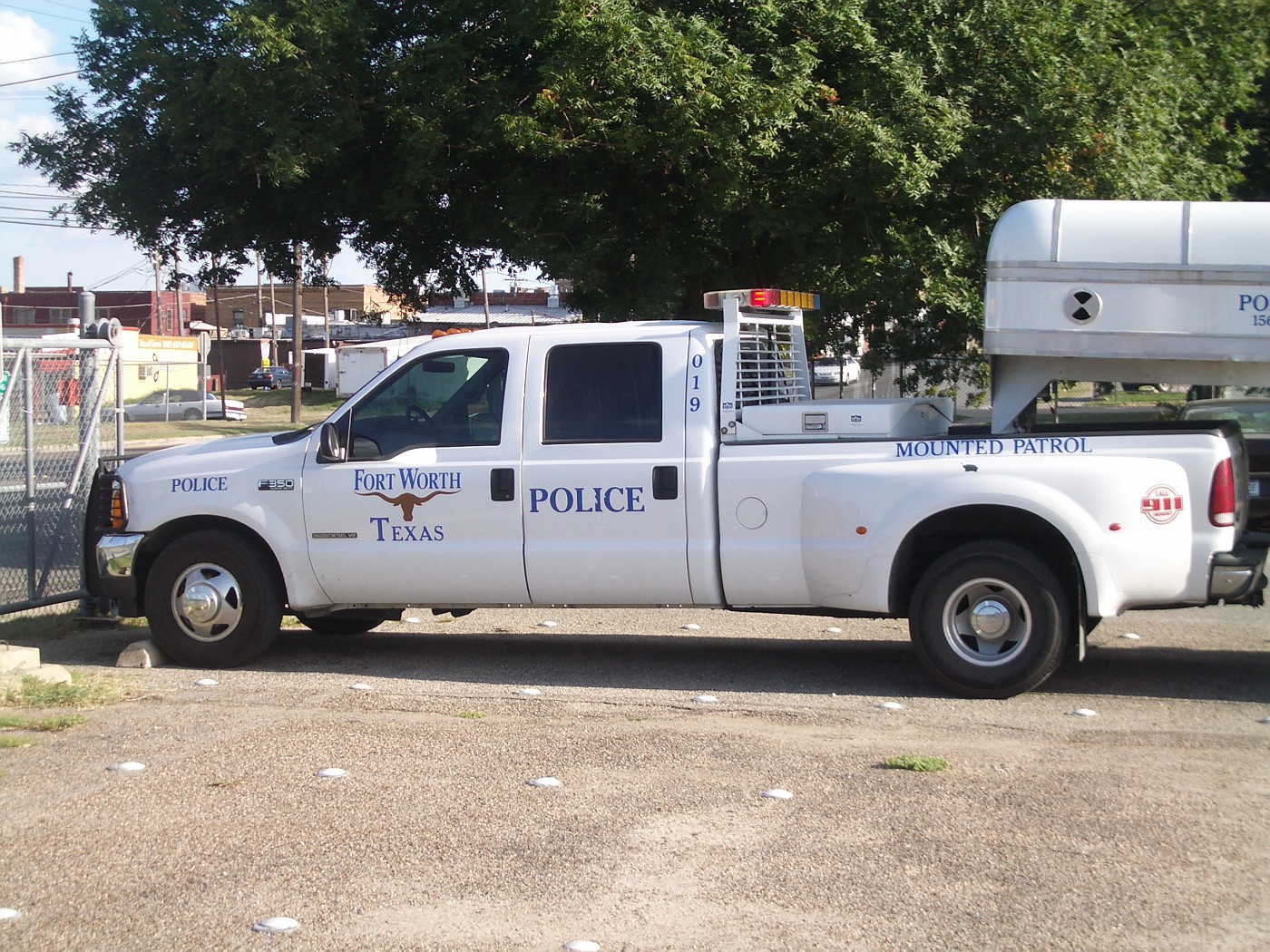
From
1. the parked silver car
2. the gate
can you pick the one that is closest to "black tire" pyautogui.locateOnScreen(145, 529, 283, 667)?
the gate

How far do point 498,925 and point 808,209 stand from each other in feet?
28.3

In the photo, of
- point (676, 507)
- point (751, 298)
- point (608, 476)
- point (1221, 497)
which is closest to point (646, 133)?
point (751, 298)

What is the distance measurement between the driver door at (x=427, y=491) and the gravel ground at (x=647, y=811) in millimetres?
590

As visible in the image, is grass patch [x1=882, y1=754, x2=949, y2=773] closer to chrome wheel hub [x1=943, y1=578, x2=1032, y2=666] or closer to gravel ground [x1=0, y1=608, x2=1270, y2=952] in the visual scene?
gravel ground [x1=0, y1=608, x2=1270, y2=952]

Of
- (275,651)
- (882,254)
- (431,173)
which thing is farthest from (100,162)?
(882,254)

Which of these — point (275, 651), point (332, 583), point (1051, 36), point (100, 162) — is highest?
point (1051, 36)

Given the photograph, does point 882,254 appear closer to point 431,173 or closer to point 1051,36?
point 1051,36

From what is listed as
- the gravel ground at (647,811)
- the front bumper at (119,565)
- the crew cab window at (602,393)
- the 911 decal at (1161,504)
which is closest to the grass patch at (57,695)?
the gravel ground at (647,811)

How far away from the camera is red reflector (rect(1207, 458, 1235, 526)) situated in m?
6.54

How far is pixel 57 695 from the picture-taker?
6918 millimetres

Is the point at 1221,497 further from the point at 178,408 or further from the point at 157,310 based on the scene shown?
the point at 157,310

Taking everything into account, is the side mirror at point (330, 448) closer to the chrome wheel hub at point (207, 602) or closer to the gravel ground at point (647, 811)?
the chrome wheel hub at point (207, 602)

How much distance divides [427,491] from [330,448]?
622 mm

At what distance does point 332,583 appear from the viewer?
7684 mm
